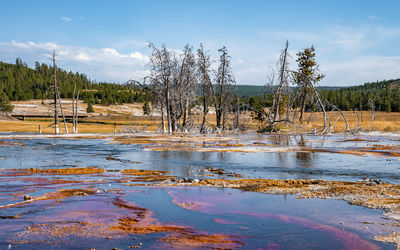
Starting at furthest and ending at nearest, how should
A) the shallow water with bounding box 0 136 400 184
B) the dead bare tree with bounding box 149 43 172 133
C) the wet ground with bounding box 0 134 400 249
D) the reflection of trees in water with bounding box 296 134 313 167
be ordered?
the dead bare tree with bounding box 149 43 172 133 < the reflection of trees in water with bounding box 296 134 313 167 < the shallow water with bounding box 0 136 400 184 < the wet ground with bounding box 0 134 400 249

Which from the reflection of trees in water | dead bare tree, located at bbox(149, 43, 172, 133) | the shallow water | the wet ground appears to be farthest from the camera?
dead bare tree, located at bbox(149, 43, 172, 133)

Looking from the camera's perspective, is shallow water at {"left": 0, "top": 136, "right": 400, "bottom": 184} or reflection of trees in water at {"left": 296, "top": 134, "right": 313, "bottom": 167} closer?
shallow water at {"left": 0, "top": 136, "right": 400, "bottom": 184}

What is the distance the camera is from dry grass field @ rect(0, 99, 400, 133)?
54.2 metres

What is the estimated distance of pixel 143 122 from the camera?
84.8 m

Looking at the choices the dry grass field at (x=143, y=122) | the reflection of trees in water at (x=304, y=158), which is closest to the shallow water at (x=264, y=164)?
the reflection of trees in water at (x=304, y=158)

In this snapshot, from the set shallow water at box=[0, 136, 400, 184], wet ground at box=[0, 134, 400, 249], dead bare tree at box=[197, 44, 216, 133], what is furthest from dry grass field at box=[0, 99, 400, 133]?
wet ground at box=[0, 134, 400, 249]

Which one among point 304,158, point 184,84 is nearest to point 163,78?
point 184,84

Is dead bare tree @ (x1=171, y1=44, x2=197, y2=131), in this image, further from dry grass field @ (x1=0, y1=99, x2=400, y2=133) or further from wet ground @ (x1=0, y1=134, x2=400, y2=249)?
wet ground @ (x1=0, y1=134, x2=400, y2=249)

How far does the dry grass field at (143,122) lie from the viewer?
54219 mm

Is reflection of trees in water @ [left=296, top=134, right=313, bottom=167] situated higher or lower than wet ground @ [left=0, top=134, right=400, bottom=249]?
lower

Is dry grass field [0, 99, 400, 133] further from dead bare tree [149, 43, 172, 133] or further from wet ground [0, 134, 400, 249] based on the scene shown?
wet ground [0, 134, 400, 249]

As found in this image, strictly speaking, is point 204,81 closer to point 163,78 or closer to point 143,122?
point 163,78

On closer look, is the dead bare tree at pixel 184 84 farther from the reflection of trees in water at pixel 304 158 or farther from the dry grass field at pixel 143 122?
the reflection of trees in water at pixel 304 158

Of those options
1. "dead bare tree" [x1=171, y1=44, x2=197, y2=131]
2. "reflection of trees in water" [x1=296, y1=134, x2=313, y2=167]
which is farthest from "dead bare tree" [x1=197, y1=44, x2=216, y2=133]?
"reflection of trees in water" [x1=296, y1=134, x2=313, y2=167]
